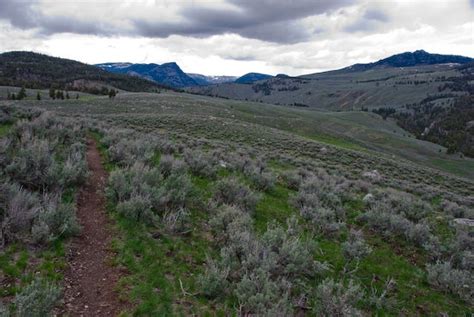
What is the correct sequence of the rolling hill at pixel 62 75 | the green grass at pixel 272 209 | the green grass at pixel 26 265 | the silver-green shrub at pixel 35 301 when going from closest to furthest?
the silver-green shrub at pixel 35 301 < the green grass at pixel 26 265 < the green grass at pixel 272 209 < the rolling hill at pixel 62 75

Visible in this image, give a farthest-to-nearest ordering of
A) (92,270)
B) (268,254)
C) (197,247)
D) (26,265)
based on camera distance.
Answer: (197,247) → (268,254) → (92,270) → (26,265)

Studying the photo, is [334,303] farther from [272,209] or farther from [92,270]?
[272,209]

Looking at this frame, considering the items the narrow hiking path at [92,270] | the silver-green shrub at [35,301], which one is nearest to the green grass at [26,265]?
the narrow hiking path at [92,270]

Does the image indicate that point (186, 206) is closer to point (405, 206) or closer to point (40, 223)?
Answer: point (40, 223)

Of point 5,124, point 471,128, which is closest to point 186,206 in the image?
point 5,124

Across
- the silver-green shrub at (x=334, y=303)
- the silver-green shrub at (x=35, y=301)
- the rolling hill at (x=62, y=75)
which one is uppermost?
the rolling hill at (x=62, y=75)

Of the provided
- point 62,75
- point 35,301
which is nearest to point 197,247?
point 35,301

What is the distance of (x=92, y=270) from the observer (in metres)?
5.81

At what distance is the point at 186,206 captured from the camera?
9031 millimetres

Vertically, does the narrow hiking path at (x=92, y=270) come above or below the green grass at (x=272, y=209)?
above

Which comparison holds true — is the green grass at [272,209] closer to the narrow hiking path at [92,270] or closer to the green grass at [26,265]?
the narrow hiking path at [92,270]

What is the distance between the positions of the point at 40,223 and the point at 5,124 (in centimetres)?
1162

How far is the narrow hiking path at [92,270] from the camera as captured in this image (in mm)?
4996

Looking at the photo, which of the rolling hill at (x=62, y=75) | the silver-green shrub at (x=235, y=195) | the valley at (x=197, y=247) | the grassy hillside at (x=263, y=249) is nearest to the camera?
the valley at (x=197, y=247)
